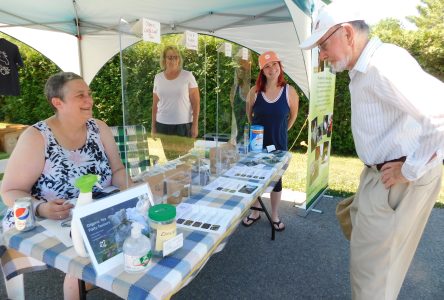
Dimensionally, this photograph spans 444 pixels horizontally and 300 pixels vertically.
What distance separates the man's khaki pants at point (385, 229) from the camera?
4.58 feet

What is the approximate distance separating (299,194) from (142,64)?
2.92 m

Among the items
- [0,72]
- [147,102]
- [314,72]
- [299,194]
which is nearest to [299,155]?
[299,194]

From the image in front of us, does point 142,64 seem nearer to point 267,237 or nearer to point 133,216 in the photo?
point 133,216

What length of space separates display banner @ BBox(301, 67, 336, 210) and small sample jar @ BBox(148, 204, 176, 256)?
87.6 inches

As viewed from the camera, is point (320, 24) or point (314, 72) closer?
point (320, 24)

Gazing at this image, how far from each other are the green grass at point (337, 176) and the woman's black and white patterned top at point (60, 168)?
3159mm

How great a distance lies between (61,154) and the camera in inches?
67.7

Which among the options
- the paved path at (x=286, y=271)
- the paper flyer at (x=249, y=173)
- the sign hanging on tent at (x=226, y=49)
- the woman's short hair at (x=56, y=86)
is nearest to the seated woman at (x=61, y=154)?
the woman's short hair at (x=56, y=86)

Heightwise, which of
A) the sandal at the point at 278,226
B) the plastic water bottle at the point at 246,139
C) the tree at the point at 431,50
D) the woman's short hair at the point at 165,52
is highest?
the tree at the point at 431,50

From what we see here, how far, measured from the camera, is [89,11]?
12.4ft

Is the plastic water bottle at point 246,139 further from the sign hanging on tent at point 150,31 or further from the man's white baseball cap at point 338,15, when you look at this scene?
the man's white baseball cap at point 338,15

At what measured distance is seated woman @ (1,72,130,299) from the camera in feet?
5.16

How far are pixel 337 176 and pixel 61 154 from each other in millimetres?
4275

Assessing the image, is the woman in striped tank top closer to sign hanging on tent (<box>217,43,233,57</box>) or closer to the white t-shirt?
sign hanging on tent (<box>217,43,233,57</box>)
